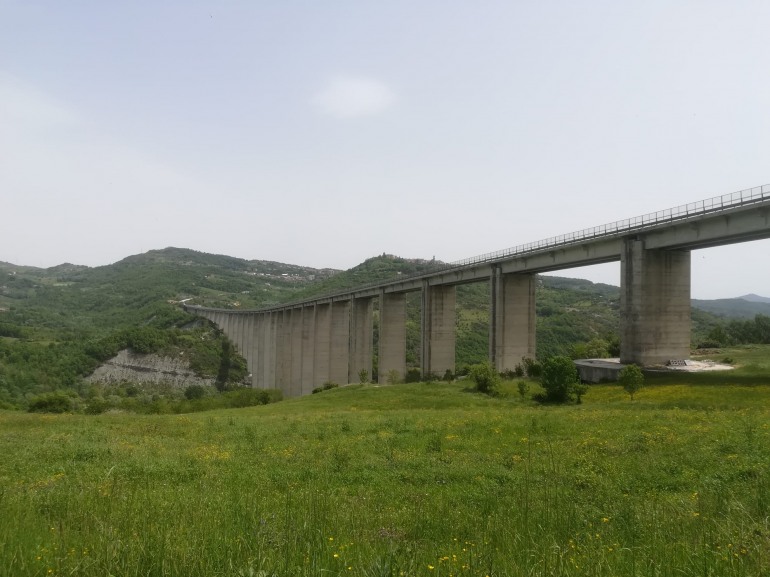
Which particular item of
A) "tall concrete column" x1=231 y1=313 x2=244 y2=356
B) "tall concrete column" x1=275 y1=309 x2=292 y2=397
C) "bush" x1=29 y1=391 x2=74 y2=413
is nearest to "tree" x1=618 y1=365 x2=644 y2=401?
"bush" x1=29 y1=391 x2=74 y2=413

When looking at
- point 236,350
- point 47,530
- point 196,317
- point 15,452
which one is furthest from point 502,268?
point 196,317

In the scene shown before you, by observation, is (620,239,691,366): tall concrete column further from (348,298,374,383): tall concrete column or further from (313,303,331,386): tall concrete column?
(313,303,331,386): tall concrete column

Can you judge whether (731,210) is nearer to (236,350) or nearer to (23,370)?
(23,370)

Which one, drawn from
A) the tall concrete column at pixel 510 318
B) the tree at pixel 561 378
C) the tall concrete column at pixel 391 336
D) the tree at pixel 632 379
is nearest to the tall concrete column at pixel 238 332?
the tall concrete column at pixel 391 336

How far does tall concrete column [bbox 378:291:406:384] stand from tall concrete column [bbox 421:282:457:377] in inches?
335

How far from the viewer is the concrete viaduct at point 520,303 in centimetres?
3950

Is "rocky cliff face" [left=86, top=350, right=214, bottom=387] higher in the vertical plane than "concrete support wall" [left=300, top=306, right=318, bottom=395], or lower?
lower

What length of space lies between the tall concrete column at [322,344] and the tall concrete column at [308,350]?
137 centimetres

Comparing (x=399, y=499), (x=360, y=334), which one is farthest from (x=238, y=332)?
(x=399, y=499)

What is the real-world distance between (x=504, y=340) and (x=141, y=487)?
50.1m

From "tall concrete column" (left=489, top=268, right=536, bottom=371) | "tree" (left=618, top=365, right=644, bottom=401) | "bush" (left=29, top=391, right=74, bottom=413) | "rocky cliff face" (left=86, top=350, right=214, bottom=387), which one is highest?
"tall concrete column" (left=489, top=268, right=536, bottom=371)

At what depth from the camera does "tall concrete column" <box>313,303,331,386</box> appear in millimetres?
89438

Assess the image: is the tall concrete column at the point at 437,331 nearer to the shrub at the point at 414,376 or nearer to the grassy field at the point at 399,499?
the shrub at the point at 414,376

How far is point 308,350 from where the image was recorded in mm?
96938
